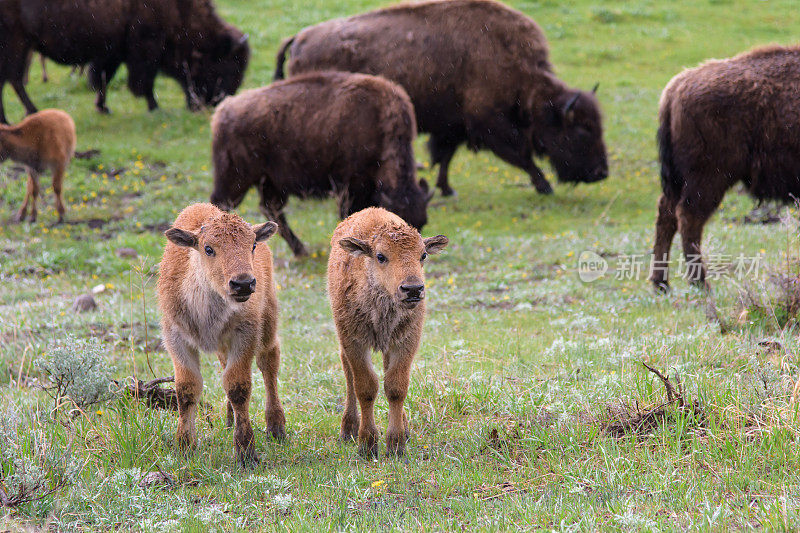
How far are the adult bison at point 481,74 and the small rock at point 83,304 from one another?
23.2 ft

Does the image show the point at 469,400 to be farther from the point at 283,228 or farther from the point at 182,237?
the point at 283,228

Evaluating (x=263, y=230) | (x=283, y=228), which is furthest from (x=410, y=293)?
(x=283, y=228)

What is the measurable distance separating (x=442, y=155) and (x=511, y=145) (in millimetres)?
1266

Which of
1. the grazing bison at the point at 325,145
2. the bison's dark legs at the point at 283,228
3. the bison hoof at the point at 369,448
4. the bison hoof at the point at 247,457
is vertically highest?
the bison hoof at the point at 369,448

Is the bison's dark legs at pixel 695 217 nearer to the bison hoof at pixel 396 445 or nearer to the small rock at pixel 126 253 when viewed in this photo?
the bison hoof at pixel 396 445

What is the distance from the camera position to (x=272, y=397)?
5.45m

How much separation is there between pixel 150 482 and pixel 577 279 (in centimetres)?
679

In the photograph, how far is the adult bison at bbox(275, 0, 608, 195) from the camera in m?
14.9

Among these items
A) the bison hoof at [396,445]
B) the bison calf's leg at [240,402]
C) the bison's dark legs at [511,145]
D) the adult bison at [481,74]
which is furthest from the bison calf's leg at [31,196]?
the bison hoof at [396,445]

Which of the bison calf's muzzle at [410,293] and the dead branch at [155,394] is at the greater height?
the bison calf's muzzle at [410,293]

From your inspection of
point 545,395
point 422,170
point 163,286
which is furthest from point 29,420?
point 422,170

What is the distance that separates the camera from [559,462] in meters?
→ 4.44

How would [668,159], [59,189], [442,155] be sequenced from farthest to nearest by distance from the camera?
1. [442,155]
2. [59,189]
3. [668,159]

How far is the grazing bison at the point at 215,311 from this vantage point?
189 inches
